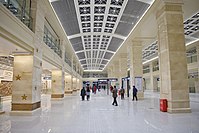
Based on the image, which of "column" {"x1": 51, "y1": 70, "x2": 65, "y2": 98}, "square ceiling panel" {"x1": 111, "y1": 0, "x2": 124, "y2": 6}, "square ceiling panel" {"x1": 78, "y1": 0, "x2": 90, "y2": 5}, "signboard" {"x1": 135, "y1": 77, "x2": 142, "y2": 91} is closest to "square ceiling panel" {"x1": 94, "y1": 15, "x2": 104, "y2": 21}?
"square ceiling panel" {"x1": 78, "y1": 0, "x2": 90, "y2": 5}

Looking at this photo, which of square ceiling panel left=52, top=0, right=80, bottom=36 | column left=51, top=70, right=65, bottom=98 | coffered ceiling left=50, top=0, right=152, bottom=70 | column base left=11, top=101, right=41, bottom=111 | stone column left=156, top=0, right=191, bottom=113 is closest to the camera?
column base left=11, top=101, right=41, bottom=111

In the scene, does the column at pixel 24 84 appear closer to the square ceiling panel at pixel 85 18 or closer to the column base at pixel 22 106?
the column base at pixel 22 106

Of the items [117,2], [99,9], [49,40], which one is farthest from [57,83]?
[117,2]

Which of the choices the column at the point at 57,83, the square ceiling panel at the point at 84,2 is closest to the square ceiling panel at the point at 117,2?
the square ceiling panel at the point at 84,2

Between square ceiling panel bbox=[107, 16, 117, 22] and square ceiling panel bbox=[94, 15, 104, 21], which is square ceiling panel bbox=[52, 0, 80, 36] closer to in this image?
square ceiling panel bbox=[94, 15, 104, 21]

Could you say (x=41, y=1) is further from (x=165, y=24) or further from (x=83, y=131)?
(x=83, y=131)

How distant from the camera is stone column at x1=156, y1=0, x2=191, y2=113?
975 cm

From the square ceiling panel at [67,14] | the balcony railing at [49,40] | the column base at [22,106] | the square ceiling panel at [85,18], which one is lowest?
the column base at [22,106]

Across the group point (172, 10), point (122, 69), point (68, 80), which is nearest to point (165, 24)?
point (172, 10)

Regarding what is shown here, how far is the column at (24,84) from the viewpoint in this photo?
30.9 feet

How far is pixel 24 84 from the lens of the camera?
31.6ft

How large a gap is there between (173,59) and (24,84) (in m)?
8.82

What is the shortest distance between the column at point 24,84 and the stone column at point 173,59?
7.89 metres

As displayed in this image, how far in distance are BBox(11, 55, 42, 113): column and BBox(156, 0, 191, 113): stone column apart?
7890 mm
